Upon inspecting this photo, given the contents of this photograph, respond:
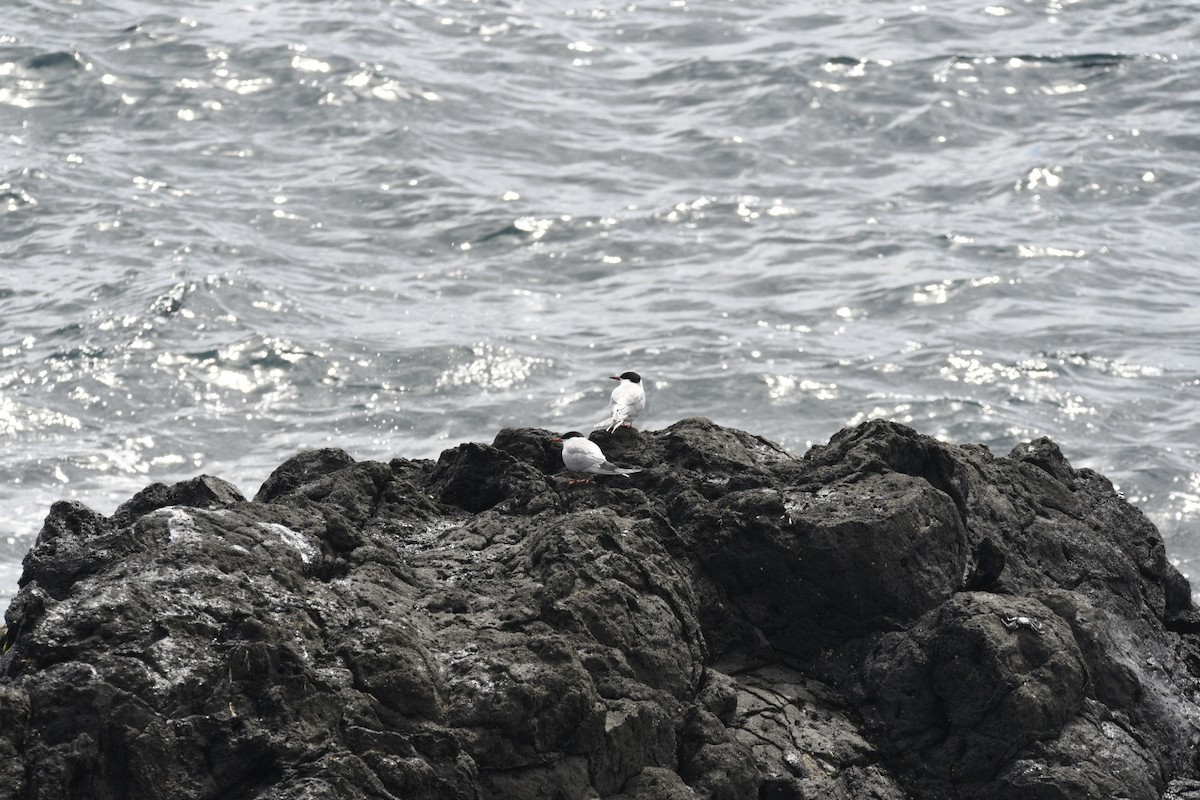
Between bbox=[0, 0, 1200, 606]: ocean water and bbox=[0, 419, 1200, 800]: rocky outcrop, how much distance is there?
7.11 metres

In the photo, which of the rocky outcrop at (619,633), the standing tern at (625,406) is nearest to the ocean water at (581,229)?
the standing tern at (625,406)

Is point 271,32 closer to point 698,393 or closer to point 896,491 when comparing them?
point 698,393

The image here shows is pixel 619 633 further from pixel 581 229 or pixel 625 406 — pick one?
pixel 581 229

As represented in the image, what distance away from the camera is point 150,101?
29.3 m

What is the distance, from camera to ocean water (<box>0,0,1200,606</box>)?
63.3 feet

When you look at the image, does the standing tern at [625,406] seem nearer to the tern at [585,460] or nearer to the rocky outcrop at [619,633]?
the rocky outcrop at [619,633]

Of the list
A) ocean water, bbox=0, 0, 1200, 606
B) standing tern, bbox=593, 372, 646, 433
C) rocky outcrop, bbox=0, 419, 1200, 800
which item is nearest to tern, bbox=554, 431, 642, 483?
rocky outcrop, bbox=0, 419, 1200, 800

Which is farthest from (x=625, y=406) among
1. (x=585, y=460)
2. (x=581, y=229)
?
(x=581, y=229)

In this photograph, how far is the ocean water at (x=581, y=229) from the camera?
1928cm

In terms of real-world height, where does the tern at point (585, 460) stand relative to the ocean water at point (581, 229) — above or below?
above

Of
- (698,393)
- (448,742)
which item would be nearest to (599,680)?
(448,742)

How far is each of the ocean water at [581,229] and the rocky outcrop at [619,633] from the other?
7.11 meters

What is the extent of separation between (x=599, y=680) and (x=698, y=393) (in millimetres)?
13180

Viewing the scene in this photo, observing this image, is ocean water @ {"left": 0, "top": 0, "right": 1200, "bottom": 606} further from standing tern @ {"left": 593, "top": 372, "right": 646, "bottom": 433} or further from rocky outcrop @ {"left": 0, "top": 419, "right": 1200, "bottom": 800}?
rocky outcrop @ {"left": 0, "top": 419, "right": 1200, "bottom": 800}
